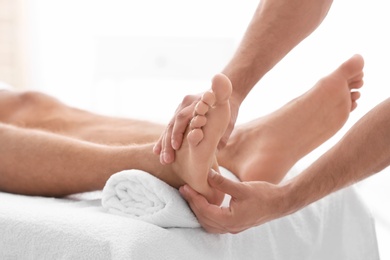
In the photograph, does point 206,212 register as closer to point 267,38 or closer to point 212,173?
point 212,173

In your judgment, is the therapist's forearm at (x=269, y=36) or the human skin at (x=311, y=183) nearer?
the human skin at (x=311, y=183)

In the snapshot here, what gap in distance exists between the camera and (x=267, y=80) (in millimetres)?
3477

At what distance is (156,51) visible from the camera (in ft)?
12.4

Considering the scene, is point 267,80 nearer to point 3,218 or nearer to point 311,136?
point 311,136

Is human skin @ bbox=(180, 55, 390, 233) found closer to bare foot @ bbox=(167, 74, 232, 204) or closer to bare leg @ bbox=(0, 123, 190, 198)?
bare foot @ bbox=(167, 74, 232, 204)

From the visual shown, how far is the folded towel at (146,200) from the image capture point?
1.25 metres

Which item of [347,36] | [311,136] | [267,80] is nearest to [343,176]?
[311,136]

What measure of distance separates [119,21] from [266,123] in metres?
2.50

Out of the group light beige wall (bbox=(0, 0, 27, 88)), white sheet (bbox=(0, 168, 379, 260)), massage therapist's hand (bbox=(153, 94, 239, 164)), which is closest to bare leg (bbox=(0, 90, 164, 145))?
white sheet (bbox=(0, 168, 379, 260))

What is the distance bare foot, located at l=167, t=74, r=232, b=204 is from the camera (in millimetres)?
1191

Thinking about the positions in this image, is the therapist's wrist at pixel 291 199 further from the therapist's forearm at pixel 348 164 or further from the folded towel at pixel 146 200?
the folded towel at pixel 146 200

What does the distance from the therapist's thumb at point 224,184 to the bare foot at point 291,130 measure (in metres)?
0.23

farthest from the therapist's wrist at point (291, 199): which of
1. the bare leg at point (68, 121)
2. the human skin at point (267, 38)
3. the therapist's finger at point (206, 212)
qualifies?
the bare leg at point (68, 121)

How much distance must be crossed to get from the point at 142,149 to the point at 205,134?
0.76 ft
